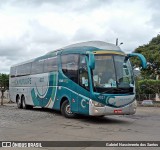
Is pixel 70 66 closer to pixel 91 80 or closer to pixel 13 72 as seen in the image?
pixel 91 80

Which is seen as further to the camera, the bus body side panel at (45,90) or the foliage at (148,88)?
the foliage at (148,88)

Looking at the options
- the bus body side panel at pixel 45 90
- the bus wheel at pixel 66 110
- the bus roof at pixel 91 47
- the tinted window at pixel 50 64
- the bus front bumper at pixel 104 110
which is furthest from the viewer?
the bus body side panel at pixel 45 90

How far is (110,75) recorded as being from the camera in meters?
14.3

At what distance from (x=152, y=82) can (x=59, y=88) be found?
2256 centimetres

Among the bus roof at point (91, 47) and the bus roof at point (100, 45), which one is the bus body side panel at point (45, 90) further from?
the bus roof at point (100, 45)

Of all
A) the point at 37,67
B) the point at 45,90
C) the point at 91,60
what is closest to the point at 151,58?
the point at 37,67

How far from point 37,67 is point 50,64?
2.44m

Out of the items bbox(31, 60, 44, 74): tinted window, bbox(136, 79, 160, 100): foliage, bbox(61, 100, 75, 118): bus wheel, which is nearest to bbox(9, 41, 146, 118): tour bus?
bbox(61, 100, 75, 118): bus wheel

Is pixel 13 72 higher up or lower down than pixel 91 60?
higher up

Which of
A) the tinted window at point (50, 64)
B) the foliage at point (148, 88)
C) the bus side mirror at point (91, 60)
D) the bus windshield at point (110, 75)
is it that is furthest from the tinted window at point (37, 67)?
the foliage at point (148, 88)

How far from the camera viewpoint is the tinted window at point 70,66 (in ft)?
50.5

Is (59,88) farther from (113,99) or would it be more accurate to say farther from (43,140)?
(43,140)

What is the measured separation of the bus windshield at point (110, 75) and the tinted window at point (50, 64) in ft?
12.4

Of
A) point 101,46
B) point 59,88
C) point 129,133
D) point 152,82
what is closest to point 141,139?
point 129,133
